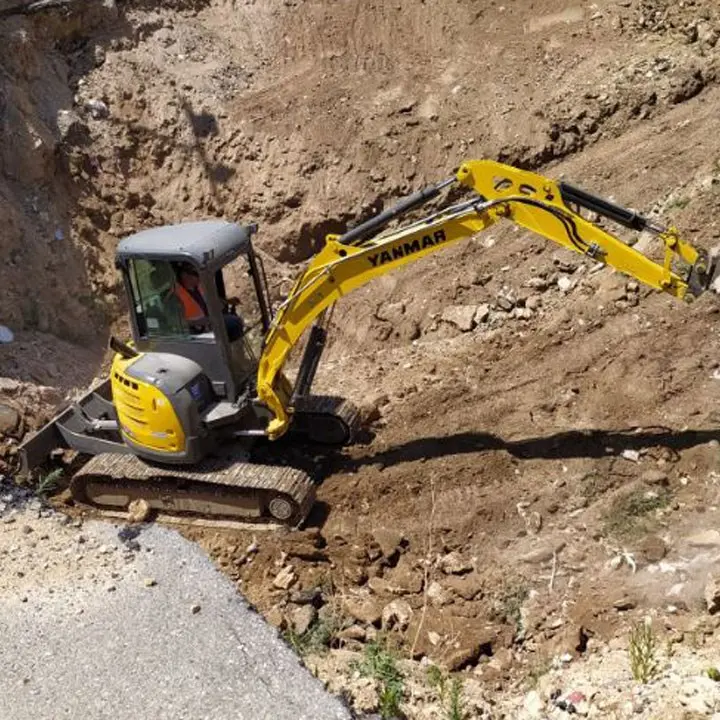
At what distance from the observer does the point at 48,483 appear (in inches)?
362

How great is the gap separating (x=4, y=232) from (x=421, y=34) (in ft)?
22.1

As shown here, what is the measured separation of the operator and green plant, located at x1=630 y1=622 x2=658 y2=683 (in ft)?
14.2

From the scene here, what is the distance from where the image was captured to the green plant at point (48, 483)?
9.07 metres

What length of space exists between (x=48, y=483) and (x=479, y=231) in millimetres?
4884

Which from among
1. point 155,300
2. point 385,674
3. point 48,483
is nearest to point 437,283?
point 155,300

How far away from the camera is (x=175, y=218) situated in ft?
43.4

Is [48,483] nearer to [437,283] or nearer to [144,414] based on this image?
[144,414]

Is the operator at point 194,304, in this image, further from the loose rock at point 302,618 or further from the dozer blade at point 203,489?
the loose rock at point 302,618

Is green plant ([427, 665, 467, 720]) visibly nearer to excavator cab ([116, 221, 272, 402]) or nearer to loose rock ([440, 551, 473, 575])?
loose rock ([440, 551, 473, 575])

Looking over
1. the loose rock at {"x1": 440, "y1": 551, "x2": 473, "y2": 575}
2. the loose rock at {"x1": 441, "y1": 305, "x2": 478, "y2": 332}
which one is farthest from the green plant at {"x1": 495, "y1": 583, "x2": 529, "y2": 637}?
the loose rock at {"x1": 441, "y1": 305, "x2": 478, "y2": 332}

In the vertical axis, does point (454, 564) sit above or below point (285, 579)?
below

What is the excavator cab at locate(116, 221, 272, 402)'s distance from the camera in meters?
8.10

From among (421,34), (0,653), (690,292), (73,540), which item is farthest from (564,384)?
(421,34)

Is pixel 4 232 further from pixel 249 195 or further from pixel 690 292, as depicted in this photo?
pixel 690 292
